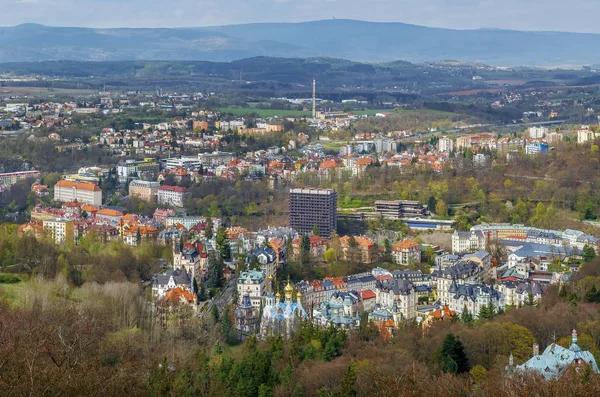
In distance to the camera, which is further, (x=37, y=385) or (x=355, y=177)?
(x=355, y=177)

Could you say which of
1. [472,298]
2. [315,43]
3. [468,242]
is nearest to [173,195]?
[468,242]

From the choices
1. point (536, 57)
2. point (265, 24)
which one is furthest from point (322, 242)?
point (265, 24)

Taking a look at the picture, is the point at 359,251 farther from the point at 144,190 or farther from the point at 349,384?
the point at 144,190

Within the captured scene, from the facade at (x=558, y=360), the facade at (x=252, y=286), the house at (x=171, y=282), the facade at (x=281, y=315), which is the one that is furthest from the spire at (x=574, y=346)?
the house at (x=171, y=282)

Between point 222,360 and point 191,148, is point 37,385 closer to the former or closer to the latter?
point 222,360

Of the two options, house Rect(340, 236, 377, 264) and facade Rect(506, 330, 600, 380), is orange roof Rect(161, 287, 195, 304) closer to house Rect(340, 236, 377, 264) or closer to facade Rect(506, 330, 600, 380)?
house Rect(340, 236, 377, 264)

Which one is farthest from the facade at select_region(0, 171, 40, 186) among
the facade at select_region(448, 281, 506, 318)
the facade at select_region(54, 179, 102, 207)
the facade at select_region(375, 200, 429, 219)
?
the facade at select_region(448, 281, 506, 318)
